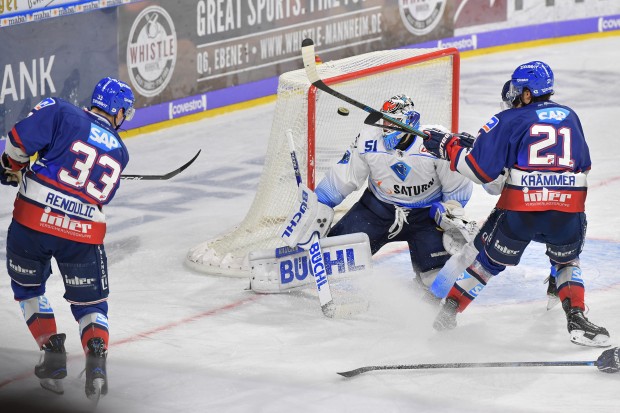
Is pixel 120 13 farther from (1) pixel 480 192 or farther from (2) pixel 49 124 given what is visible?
(2) pixel 49 124

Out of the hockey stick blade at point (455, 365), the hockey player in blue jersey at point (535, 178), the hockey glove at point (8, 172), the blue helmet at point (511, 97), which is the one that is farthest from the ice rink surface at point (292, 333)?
the blue helmet at point (511, 97)

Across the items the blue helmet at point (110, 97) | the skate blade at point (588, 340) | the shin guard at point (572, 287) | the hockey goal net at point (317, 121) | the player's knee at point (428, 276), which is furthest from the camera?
the hockey goal net at point (317, 121)

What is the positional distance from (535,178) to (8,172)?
2.13 m

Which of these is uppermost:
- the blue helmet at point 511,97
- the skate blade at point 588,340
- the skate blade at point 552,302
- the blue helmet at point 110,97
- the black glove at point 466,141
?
the blue helmet at point 110,97

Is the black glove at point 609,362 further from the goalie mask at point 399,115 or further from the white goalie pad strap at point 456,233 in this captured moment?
the goalie mask at point 399,115

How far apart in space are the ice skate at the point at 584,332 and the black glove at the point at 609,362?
0.24 meters

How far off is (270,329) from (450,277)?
2.81 feet

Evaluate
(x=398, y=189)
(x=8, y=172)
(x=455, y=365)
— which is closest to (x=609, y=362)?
(x=455, y=365)

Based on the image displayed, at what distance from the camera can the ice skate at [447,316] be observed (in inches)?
212

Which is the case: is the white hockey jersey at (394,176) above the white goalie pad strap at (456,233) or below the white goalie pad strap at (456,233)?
above

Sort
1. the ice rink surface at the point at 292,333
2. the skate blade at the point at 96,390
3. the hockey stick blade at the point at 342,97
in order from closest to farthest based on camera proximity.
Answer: the skate blade at the point at 96,390, the ice rink surface at the point at 292,333, the hockey stick blade at the point at 342,97

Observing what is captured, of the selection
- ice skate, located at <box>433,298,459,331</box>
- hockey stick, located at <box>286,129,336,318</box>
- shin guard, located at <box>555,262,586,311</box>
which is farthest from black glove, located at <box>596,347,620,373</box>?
hockey stick, located at <box>286,129,336,318</box>

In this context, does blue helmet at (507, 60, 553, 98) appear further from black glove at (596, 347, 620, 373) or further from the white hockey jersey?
black glove at (596, 347, 620, 373)

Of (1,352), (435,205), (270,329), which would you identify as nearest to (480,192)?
(435,205)
